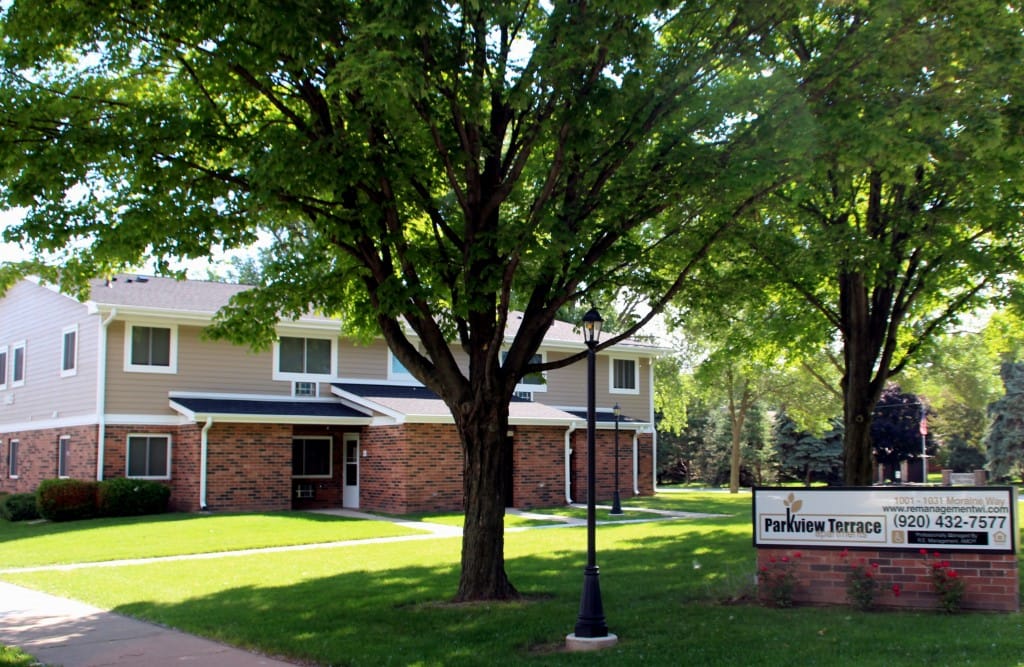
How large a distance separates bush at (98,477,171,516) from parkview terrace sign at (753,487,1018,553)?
59.7ft

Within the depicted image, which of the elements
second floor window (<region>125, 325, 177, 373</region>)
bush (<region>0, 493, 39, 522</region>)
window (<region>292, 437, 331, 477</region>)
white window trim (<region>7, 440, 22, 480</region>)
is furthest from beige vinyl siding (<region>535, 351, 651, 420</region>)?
white window trim (<region>7, 440, 22, 480</region>)

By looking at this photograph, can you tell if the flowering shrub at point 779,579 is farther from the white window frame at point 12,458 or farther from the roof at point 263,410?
the white window frame at point 12,458

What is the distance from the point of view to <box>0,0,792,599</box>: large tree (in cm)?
1026

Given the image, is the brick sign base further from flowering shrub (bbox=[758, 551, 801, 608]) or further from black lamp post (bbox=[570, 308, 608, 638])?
black lamp post (bbox=[570, 308, 608, 638])

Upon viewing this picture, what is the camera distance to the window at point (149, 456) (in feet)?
85.6

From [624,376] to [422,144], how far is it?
80.2 feet

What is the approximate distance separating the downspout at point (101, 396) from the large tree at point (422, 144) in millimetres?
13316

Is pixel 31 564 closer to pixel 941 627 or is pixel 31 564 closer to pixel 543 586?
pixel 543 586

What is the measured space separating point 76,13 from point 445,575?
8626 millimetres

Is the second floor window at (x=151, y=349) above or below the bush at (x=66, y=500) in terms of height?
above

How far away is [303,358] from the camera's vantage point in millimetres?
28797

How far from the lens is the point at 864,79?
11031 mm

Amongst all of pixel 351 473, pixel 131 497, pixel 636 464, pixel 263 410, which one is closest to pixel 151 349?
pixel 263 410

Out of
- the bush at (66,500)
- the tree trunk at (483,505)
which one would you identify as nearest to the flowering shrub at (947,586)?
the tree trunk at (483,505)
